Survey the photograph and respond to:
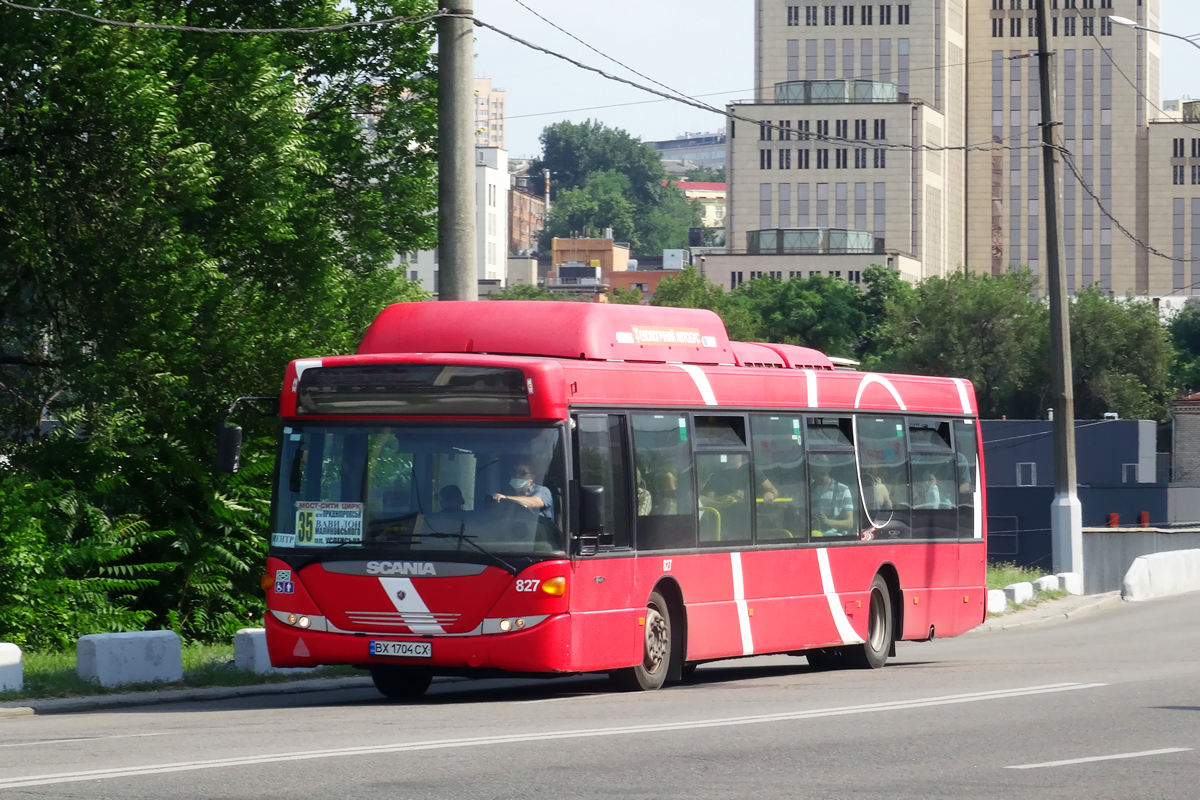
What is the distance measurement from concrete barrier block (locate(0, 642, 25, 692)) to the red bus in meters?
2.06

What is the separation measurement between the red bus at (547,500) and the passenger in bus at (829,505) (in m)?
0.03

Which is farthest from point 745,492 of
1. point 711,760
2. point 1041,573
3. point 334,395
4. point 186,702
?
point 1041,573

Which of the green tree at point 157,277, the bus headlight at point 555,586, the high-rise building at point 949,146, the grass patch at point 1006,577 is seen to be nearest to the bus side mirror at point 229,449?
the bus headlight at point 555,586

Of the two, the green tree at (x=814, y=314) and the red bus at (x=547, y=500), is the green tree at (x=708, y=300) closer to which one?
the green tree at (x=814, y=314)

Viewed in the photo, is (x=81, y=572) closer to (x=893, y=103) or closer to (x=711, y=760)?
(x=711, y=760)

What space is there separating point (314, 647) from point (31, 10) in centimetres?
859

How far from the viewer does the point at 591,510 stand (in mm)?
13086

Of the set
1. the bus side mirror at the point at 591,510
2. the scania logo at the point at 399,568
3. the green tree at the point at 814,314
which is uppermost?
the green tree at the point at 814,314

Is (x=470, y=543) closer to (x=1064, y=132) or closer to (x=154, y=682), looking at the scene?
(x=154, y=682)

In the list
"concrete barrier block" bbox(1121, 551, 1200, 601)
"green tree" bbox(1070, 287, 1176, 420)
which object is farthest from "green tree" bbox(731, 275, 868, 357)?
"concrete barrier block" bbox(1121, 551, 1200, 601)

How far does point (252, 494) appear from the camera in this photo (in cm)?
2048

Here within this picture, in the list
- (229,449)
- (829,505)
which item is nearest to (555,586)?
(229,449)

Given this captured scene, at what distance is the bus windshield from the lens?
13125 mm

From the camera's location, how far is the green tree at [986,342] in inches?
4348
